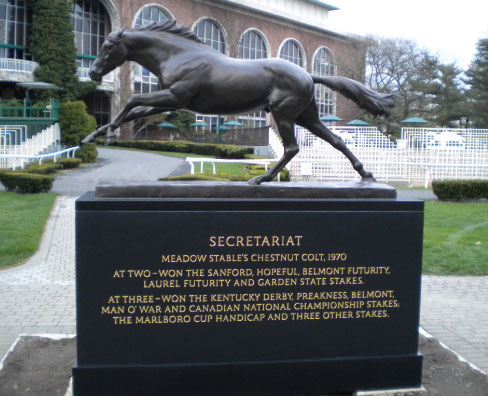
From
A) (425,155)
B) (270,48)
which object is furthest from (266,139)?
(270,48)

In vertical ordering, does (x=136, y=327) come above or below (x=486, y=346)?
above

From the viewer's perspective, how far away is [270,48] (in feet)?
187

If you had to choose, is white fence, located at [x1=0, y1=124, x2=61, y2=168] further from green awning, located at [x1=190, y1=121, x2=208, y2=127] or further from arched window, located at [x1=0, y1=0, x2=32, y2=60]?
green awning, located at [x1=190, y1=121, x2=208, y2=127]

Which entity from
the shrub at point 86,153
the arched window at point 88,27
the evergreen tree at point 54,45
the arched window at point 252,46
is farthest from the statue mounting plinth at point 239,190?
the arched window at point 252,46

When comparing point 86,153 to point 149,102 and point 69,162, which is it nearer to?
point 69,162

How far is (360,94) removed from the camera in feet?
16.8

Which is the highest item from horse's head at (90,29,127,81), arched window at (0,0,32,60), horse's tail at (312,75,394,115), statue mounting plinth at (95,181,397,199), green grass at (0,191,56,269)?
arched window at (0,0,32,60)

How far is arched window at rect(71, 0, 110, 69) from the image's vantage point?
44.8 metres

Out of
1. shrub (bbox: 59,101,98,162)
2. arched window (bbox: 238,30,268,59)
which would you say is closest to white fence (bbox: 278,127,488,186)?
shrub (bbox: 59,101,98,162)

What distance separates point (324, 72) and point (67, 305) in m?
60.8

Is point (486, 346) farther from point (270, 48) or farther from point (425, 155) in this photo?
point (270, 48)

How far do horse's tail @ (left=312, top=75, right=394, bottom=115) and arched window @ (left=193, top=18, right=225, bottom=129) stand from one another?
4593 centimetres

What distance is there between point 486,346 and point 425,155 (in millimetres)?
17514

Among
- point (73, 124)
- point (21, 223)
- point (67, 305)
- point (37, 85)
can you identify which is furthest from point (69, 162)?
point (67, 305)
